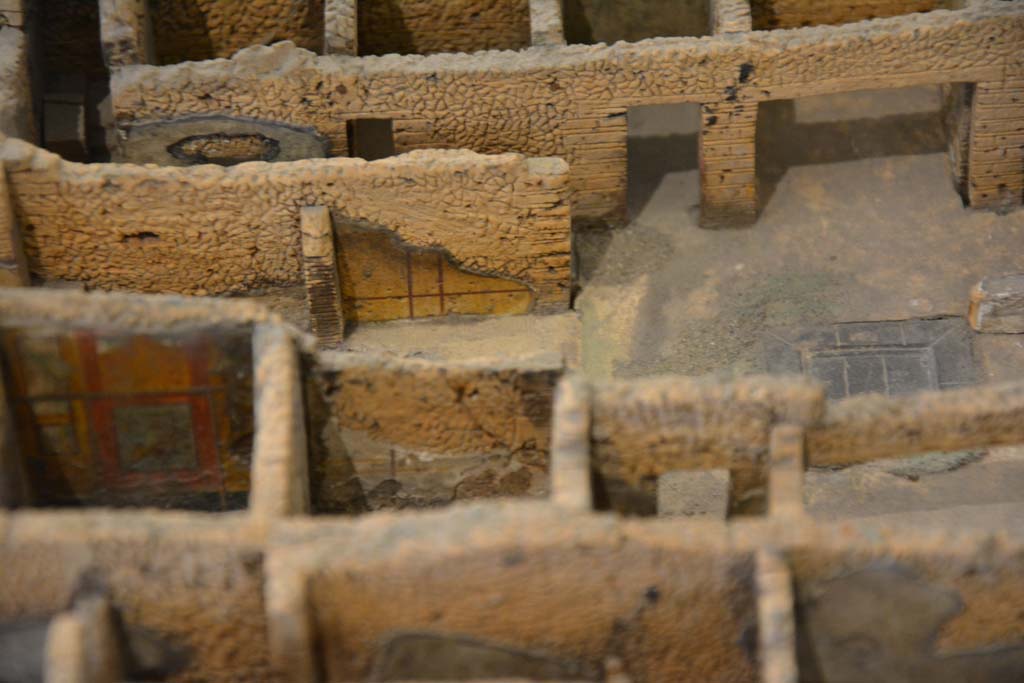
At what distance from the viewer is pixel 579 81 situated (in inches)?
522

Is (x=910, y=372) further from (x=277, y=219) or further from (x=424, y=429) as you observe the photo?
(x=277, y=219)

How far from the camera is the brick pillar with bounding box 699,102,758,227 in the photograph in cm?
1350

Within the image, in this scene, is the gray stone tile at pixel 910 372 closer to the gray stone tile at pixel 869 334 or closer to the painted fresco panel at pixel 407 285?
the gray stone tile at pixel 869 334

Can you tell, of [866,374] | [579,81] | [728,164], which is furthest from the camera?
[728,164]

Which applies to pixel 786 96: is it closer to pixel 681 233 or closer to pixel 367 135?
pixel 681 233

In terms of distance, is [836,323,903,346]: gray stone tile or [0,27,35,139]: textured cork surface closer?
[836,323,903,346]: gray stone tile

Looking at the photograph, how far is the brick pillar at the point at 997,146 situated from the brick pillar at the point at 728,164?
1522 mm

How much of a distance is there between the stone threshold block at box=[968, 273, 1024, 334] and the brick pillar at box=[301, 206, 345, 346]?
4165mm

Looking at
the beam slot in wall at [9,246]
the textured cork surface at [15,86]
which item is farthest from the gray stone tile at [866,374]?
the textured cork surface at [15,86]

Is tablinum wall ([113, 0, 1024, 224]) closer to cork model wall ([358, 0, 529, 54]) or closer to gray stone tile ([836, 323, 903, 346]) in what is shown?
cork model wall ([358, 0, 529, 54])

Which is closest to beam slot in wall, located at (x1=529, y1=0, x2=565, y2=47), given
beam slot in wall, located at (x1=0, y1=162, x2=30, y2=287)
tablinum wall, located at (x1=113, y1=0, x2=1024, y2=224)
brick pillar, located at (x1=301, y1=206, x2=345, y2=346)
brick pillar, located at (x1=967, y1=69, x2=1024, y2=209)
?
tablinum wall, located at (x1=113, y1=0, x2=1024, y2=224)

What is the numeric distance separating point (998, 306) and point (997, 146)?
134cm

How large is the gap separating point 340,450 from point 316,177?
92.9 inches

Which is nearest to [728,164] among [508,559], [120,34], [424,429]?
[424,429]
